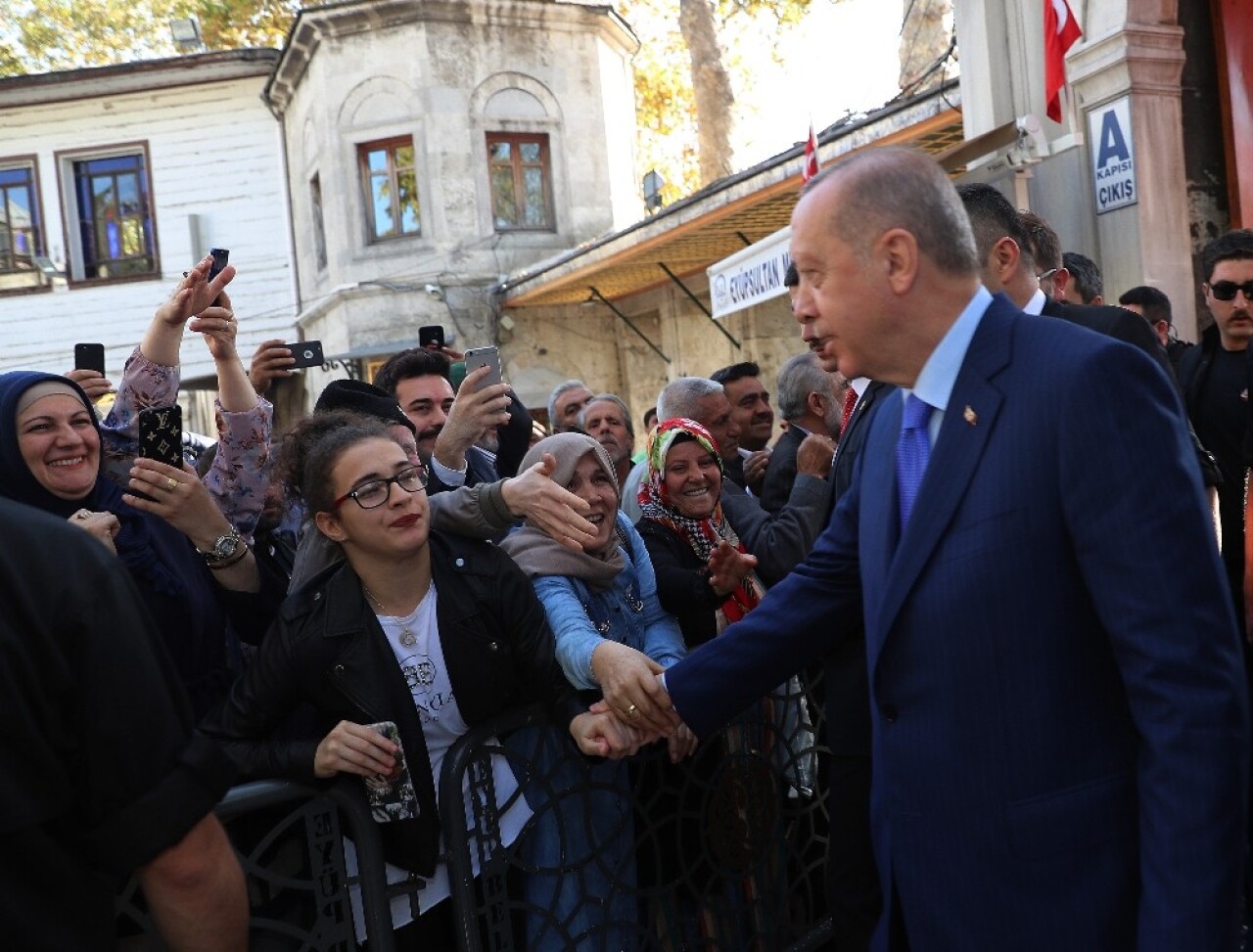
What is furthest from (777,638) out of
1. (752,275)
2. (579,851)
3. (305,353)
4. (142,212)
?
(142,212)

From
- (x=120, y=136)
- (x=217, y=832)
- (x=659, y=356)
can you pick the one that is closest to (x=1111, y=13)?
(x=217, y=832)

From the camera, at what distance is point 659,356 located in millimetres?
19547

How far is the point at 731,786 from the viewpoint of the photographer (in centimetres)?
361

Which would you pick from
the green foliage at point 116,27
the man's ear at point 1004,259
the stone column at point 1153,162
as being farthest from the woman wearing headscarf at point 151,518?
the green foliage at point 116,27

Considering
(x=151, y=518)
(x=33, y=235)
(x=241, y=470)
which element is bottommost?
(x=151, y=518)

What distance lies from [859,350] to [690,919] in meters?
1.98

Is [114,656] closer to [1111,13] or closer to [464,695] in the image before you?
[464,695]

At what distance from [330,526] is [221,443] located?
96 centimetres

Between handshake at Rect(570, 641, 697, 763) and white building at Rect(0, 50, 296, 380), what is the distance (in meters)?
21.9

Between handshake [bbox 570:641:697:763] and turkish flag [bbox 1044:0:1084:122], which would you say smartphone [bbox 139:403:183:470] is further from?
turkish flag [bbox 1044:0:1084:122]

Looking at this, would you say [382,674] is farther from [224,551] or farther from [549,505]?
[224,551]

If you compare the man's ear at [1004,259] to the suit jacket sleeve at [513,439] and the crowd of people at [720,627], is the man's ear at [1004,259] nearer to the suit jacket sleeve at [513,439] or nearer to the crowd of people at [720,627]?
the crowd of people at [720,627]

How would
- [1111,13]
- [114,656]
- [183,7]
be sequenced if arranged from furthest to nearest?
[183,7] → [1111,13] → [114,656]

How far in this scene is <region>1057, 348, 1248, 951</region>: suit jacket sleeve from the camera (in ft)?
6.23
